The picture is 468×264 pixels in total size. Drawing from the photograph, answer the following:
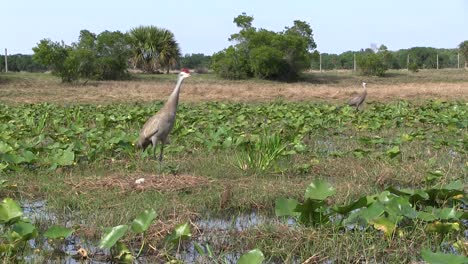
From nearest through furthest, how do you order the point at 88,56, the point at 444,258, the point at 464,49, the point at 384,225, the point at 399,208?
1. the point at 444,258
2. the point at 384,225
3. the point at 399,208
4. the point at 88,56
5. the point at 464,49

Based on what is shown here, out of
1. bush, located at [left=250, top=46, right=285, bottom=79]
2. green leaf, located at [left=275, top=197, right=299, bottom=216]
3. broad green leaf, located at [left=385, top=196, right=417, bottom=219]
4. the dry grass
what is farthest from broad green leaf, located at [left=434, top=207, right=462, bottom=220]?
bush, located at [left=250, top=46, right=285, bottom=79]

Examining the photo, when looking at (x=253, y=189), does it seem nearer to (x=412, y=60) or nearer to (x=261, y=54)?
(x=261, y=54)

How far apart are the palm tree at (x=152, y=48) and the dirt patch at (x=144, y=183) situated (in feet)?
94.3

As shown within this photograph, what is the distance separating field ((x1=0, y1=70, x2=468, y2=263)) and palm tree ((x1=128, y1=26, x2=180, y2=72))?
2194 cm

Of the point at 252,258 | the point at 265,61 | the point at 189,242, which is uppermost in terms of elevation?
the point at 265,61

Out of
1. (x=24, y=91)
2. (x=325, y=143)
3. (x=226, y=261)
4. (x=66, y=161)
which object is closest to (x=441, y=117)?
(x=325, y=143)

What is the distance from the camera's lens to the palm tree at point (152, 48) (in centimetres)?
3462

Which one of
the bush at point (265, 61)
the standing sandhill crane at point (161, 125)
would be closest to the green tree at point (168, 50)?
the bush at point (265, 61)

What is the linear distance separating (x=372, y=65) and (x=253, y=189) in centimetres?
3116

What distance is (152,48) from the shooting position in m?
34.9

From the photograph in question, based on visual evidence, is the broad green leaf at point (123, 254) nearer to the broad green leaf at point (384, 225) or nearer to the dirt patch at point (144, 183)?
the broad green leaf at point (384, 225)

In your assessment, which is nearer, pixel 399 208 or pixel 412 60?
pixel 399 208

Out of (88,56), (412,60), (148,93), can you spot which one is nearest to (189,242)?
(148,93)

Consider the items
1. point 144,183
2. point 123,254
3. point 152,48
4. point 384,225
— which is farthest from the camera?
point 152,48
